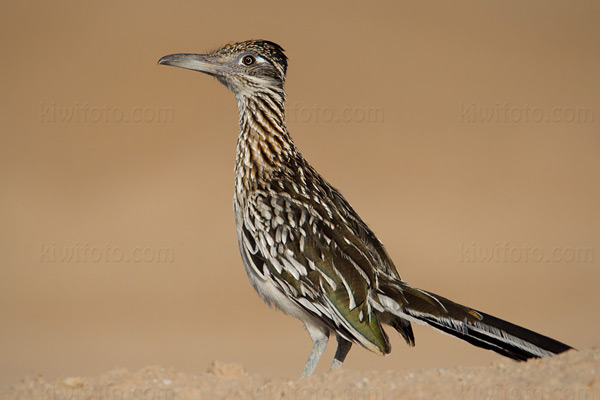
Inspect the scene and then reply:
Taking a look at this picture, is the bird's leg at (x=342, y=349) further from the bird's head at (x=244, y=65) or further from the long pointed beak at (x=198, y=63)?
the long pointed beak at (x=198, y=63)

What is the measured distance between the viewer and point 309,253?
563 cm

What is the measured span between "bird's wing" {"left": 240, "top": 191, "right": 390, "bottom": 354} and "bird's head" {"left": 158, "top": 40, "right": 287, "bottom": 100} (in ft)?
4.17

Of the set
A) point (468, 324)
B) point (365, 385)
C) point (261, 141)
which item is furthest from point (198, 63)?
point (365, 385)

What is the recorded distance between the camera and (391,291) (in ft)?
17.3

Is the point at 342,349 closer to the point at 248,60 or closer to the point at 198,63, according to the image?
the point at 248,60

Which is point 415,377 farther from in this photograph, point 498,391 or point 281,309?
point 281,309

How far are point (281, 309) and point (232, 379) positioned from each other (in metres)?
1.14

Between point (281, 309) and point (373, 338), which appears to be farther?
point (281, 309)

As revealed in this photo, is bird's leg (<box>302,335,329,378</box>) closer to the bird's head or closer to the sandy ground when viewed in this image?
the sandy ground

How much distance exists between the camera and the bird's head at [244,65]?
6.71m

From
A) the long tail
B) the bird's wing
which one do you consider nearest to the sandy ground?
the long tail

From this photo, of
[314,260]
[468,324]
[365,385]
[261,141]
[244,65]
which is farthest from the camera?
[244,65]

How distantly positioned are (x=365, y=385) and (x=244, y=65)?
362 cm

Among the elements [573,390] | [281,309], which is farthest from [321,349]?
[573,390]
